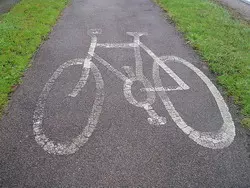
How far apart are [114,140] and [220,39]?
14.5ft

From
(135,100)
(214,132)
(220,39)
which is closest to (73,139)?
(135,100)

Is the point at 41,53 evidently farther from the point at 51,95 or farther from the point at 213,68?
the point at 213,68

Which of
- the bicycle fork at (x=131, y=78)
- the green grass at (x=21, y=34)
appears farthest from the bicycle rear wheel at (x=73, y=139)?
the green grass at (x=21, y=34)

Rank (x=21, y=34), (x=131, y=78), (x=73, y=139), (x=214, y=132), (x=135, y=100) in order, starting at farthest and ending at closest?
(x=21, y=34), (x=131, y=78), (x=135, y=100), (x=214, y=132), (x=73, y=139)

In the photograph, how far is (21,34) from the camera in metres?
6.79

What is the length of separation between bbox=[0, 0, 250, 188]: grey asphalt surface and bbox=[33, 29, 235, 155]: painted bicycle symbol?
0.28 feet

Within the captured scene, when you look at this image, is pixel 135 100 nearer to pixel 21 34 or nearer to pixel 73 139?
pixel 73 139

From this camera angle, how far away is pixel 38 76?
5125mm

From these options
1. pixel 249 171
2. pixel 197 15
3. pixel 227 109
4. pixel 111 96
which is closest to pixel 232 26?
pixel 197 15

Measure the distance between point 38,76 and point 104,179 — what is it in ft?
8.77

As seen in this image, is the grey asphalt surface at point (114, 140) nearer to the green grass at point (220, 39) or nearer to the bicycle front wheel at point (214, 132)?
the bicycle front wheel at point (214, 132)

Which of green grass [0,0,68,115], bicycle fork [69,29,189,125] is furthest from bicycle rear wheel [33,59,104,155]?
green grass [0,0,68,115]

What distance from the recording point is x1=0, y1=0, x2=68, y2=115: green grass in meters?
5.09

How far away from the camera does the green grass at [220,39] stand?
5.05 metres
